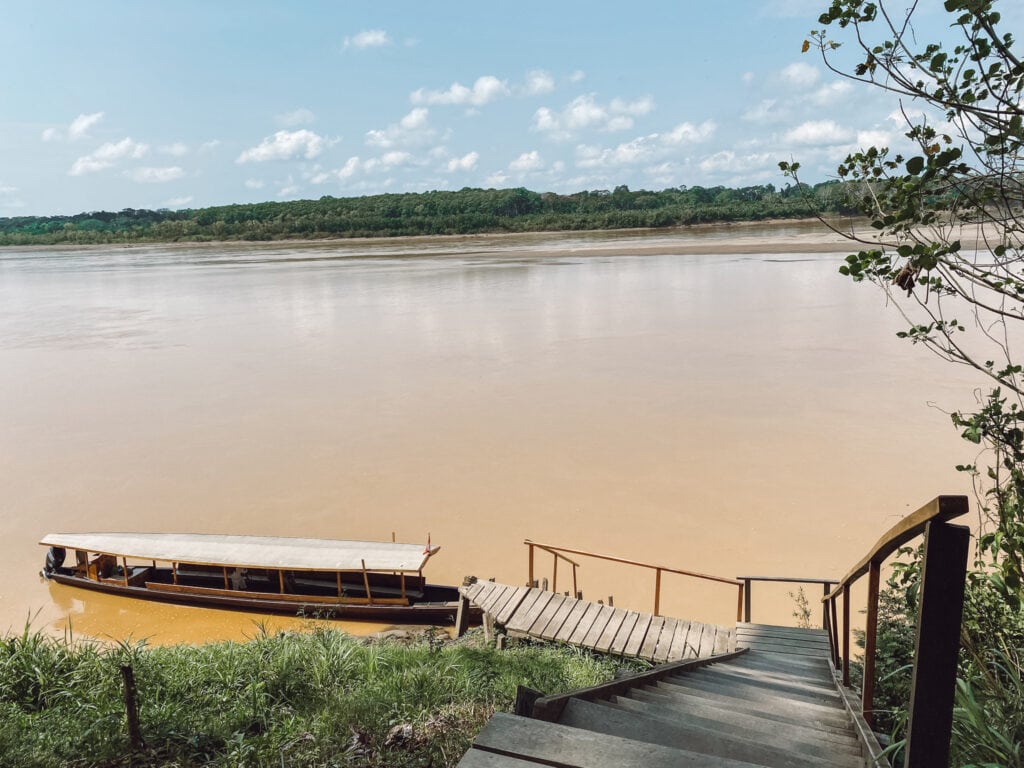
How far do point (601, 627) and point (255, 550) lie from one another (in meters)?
5.63

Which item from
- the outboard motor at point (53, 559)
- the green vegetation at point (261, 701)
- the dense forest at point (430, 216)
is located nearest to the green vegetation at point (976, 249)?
the green vegetation at point (261, 701)

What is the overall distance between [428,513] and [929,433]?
34.6 ft

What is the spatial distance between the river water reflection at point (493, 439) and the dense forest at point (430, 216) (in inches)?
2902

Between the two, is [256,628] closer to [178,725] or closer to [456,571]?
[456,571]

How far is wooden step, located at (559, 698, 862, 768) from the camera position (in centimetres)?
267

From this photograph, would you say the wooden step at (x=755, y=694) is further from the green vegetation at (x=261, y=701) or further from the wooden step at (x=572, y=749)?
the wooden step at (x=572, y=749)

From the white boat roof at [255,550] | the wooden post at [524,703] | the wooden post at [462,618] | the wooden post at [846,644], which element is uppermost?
the wooden post at [524,703]

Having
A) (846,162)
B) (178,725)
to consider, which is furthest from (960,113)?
(178,725)

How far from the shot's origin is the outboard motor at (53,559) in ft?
38.1

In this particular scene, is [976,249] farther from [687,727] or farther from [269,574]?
[269,574]

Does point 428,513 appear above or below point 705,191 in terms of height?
below

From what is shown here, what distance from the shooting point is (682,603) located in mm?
10094

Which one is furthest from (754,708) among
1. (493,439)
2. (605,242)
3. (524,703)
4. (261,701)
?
(605,242)

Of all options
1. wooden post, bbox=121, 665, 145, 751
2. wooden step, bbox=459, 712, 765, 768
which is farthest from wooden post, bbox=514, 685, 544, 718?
wooden post, bbox=121, 665, 145, 751
